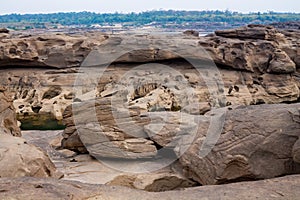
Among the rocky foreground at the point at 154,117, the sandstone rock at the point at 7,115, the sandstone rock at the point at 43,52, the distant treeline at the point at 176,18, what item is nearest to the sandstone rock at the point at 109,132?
the rocky foreground at the point at 154,117

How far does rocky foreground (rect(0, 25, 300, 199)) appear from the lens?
7.79 meters

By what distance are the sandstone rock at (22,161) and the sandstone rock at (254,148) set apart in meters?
3.11

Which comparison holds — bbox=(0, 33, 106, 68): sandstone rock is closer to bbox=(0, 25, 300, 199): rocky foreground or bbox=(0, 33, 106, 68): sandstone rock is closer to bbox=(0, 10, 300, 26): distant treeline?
bbox=(0, 25, 300, 199): rocky foreground

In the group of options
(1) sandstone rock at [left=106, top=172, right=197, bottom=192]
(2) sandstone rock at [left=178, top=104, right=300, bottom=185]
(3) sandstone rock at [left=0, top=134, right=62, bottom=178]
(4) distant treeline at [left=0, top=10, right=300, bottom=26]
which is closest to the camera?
(3) sandstone rock at [left=0, top=134, right=62, bottom=178]

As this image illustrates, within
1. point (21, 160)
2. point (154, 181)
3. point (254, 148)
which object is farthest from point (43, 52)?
point (254, 148)

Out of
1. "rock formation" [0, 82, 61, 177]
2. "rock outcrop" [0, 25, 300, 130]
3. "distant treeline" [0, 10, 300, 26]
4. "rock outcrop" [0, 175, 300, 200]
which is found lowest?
"distant treeline" [0, 10, 300, 26]

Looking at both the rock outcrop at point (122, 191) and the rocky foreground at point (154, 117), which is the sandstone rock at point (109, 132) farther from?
the rock outcrop at point (122, 191)

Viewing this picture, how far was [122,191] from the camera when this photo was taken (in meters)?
6.22

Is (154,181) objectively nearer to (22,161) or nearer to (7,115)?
(22,161)

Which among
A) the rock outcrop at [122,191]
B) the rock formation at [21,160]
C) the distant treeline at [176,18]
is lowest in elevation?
the distant treeline at [176,18]

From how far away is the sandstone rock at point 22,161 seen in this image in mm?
7782

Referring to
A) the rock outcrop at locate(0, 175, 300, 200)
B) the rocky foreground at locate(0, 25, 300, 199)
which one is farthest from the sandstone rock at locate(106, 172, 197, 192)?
the rock outcrop at locate(0, 175, 300, 200)

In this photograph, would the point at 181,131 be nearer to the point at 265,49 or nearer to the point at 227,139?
the point at 227,139

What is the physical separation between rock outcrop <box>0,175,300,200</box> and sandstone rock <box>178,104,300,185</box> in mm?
1641
